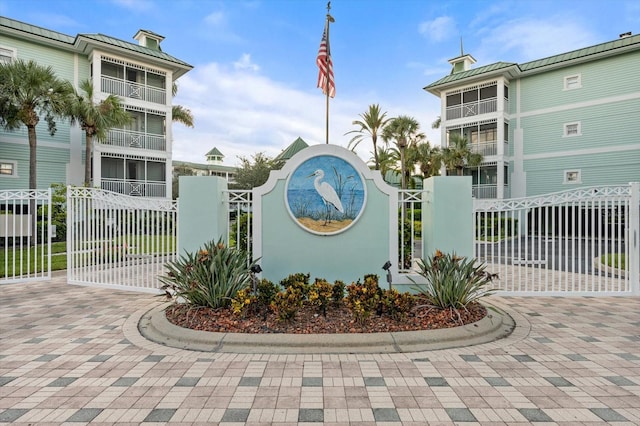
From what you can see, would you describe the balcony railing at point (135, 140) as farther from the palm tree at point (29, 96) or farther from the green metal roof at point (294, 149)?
the green metal roof at point (294, 149)

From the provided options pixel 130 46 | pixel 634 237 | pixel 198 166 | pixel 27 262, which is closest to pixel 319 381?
pixel 634 237

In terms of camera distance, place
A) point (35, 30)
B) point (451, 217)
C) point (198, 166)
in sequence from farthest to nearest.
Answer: point (198, 166), point (35, 30), point (451, 217)


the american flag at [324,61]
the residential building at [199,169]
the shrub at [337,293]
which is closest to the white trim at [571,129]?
the american flag at [324,61]

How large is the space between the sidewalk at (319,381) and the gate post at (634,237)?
236cm

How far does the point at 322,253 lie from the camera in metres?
6.45

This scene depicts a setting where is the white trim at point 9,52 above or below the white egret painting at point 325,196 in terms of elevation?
above

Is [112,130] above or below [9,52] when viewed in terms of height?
below

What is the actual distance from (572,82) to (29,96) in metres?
30.1

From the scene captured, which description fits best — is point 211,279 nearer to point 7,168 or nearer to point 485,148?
point 7,168

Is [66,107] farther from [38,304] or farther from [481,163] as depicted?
[481,163]

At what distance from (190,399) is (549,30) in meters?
16.1

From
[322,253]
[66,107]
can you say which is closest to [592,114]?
[322,253]

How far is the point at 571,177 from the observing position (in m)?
22.5

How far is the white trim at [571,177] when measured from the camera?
22109 mm
